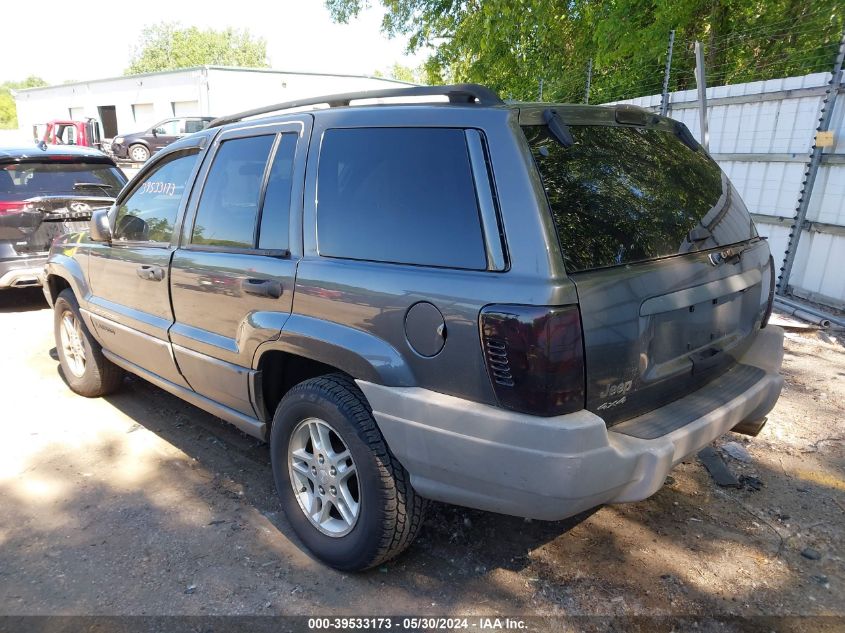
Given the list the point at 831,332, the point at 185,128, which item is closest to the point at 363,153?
the point at 831,332

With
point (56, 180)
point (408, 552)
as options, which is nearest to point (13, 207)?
point (56, 180)

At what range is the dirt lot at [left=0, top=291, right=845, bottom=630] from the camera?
2.53 m

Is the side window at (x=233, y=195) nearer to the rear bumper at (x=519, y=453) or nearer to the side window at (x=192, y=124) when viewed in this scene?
the rear bumper at (x=519, y=453)

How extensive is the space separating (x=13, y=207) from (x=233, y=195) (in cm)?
454

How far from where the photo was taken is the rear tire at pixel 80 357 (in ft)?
14.6

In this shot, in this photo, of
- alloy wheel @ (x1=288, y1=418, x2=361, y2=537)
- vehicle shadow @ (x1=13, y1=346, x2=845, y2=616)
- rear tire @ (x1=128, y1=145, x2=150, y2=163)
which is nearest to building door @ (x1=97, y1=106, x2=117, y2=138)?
rear tire @ (x1=128, y1=145, x2=150, y2=163)

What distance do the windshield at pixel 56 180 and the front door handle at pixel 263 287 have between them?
4922 millimetres

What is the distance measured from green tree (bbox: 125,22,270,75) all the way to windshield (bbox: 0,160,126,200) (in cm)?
6960

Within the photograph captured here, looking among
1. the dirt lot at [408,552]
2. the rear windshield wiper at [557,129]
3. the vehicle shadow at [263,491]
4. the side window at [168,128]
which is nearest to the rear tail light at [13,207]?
the vehicle shadow at [263,491]

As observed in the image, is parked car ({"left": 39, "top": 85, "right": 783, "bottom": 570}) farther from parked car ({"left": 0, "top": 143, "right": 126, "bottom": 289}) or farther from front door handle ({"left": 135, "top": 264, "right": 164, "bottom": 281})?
parked car ({"left": 0, "top": 143, "right": 126, "bottom": 289})

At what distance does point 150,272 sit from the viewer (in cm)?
355

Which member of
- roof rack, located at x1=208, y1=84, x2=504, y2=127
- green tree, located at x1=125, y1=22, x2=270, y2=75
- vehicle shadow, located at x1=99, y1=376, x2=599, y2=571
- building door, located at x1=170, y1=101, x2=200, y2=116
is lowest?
vehicle shadow, located at x1=99, y1=376, x2=599, y2=571

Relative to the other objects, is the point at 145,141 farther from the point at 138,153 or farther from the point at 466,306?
the point at 466,306

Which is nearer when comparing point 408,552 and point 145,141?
point 408,552
